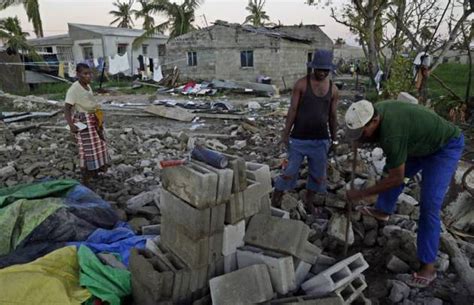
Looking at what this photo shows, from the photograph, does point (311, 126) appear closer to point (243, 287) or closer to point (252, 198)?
point (252, 198)

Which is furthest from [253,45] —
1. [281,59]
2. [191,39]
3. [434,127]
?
[434,127]

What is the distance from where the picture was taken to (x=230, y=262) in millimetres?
2529

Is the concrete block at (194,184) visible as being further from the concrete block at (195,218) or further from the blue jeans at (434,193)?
the blue jeans at (434,193)

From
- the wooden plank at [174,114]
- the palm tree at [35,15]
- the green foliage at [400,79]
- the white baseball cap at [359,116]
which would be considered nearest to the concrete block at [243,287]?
the white baseball cap at [359,116]

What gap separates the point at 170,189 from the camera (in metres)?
2.53

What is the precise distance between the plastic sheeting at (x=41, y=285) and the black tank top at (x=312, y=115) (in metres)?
2.47

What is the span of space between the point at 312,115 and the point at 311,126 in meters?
0.11

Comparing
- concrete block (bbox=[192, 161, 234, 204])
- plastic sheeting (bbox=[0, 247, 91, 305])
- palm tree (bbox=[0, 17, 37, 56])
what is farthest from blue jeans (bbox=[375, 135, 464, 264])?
palm tree (bbox=[0, 17, 37, 56])

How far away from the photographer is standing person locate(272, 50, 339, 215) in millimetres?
3754

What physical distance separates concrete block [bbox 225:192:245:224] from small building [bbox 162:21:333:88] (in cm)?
1764

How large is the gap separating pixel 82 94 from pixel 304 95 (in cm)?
278

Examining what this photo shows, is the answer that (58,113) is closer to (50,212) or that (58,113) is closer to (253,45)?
(50,212)

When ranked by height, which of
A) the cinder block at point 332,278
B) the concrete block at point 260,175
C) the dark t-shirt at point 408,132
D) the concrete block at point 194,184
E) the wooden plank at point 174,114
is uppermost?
the dark t-shirt at point 408,132

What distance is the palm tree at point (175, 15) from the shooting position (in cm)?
2434
